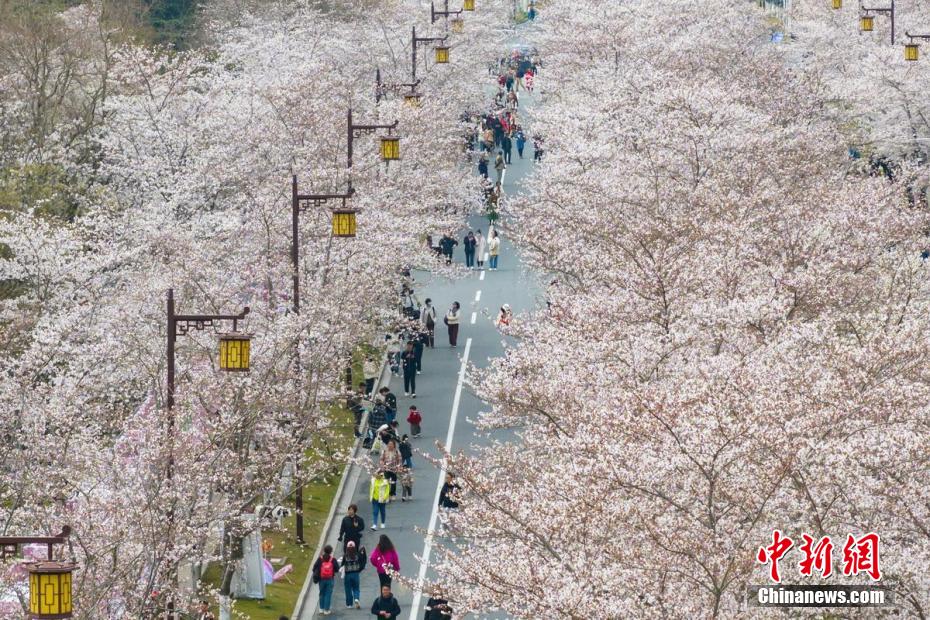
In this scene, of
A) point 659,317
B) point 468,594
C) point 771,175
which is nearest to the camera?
point 468,594

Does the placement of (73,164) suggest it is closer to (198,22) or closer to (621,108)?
(621,108)

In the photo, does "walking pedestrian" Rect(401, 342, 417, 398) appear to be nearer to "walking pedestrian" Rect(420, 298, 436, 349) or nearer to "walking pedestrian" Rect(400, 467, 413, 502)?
"walking pedestrian" Rect(420, 298, 436, 349)

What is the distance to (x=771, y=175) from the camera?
40188 mm

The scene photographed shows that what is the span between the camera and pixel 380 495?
104 ft

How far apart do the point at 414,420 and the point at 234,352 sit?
13.5 metres

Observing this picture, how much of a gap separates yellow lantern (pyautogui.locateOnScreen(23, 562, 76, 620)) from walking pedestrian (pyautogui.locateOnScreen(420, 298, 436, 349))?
27.2 metres

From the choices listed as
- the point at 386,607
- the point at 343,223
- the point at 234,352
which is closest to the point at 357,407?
the point at 343,223

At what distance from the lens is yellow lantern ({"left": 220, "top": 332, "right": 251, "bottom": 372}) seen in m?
23.6

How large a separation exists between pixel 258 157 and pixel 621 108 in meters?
12.2

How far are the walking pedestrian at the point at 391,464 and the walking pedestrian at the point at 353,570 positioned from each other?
224 cm

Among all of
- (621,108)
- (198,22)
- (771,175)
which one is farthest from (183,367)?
(198,22)

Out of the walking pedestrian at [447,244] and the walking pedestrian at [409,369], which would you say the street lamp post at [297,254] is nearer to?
the walking pedestrian at [409,369]

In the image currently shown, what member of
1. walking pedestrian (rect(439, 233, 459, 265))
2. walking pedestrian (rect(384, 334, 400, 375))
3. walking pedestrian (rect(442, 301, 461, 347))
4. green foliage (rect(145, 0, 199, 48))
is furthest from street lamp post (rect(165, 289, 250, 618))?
green foliage (rect(145, 0, 199, 48))

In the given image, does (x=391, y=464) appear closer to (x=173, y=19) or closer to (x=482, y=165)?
(x=482, y=165)
